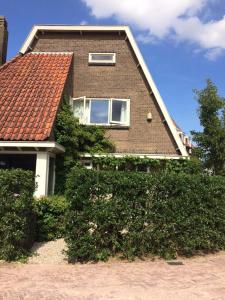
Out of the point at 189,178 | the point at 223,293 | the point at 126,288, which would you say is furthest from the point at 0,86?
the point at 223,293

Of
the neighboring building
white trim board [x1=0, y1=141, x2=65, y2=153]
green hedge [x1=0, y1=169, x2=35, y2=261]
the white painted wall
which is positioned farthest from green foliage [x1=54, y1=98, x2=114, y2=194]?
green hedge [x1=0, y1=169, x2=35, y2=261]

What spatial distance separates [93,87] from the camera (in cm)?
1922

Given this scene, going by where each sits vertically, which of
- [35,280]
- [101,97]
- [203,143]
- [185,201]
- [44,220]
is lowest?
[35,280]

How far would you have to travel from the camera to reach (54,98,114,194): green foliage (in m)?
16.2

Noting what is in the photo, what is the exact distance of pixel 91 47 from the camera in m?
19.7

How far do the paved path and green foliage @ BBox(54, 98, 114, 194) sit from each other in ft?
22.6

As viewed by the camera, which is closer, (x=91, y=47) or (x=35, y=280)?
(x=35, y=280)

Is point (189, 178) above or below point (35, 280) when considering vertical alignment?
above

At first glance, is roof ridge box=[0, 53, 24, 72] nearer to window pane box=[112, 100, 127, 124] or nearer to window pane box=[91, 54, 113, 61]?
window pane box=[91, 54, 113, 61]

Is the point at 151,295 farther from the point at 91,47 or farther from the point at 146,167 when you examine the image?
the point at 91,47

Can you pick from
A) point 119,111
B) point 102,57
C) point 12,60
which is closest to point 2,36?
point 12,60

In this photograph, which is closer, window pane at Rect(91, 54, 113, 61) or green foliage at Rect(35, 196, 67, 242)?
green foliage at Rect(35, 196, 67, 242)

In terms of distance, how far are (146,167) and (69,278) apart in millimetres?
9528

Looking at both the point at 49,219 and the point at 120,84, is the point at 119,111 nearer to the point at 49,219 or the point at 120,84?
the point at 120,84
